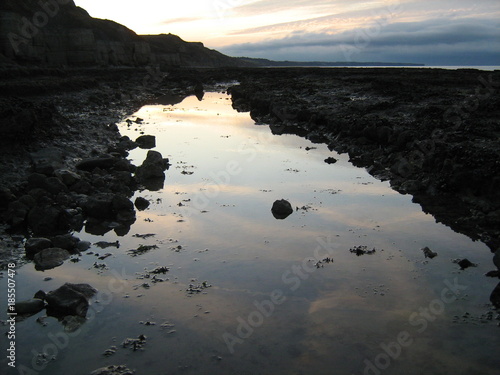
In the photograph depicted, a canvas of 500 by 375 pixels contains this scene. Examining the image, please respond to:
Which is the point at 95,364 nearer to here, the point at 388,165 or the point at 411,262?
the point at 411,262

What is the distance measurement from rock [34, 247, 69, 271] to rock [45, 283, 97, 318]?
4.59ft

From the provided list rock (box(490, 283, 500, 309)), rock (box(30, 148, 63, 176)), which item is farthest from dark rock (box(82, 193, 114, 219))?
rock (box(490, 283, 500, 309))

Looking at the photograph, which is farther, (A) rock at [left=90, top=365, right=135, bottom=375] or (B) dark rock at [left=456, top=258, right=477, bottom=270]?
(B) dark rock at [left=456, top=258, right=477, bottom=270]

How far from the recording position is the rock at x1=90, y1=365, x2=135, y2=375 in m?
4.73

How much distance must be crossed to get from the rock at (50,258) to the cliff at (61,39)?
39500 mm

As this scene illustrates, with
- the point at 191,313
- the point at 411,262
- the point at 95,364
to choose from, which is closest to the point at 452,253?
the point at 411,262

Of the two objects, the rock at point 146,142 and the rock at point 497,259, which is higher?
the rock at point 497,259

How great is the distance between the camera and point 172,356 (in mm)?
5020

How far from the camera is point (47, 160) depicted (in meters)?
12.5

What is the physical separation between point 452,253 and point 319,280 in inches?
107

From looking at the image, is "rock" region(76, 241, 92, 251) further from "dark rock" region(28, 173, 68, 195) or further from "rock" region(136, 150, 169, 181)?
"rock" region(136, 150, 169, 181)

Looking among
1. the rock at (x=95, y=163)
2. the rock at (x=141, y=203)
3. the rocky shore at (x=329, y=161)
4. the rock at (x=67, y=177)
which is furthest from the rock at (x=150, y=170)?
the rock at (x=141, y=203)

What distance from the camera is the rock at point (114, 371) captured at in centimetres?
473

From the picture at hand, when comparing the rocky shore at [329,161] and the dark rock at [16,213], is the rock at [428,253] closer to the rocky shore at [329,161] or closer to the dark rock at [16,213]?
the rocky shore at [329,161]
